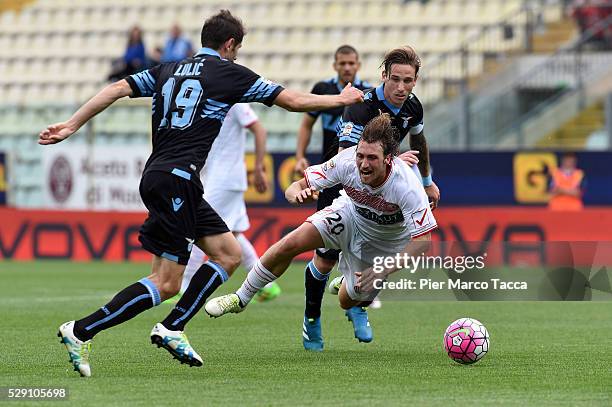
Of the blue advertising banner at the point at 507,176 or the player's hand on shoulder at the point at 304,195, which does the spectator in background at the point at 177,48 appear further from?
the player's hand on shoulder at the point at 304,195

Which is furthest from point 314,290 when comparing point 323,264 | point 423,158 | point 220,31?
point 220,31

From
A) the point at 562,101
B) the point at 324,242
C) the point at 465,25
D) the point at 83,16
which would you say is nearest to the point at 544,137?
the point at 562,101

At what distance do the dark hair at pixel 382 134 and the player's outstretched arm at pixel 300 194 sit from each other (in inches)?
20.2

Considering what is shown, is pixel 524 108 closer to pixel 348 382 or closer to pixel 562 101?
pixel 562 101

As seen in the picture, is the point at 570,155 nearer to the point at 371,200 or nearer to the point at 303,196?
the point at 371,200

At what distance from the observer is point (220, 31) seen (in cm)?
786

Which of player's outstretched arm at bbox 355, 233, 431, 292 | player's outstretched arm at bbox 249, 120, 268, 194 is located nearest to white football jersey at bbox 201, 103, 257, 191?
player's outstretched arm at bbox 249, 120, 268, 194

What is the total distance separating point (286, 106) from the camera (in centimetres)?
766

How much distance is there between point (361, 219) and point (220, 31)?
1587 millimetres

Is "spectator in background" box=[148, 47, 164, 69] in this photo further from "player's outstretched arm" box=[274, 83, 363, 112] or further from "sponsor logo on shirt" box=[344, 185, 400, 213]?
"player's outstretched arm" box=[274, 83, 363, 112]

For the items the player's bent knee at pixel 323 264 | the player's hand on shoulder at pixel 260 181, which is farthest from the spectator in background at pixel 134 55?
the player's bent knee at pixel 323 264

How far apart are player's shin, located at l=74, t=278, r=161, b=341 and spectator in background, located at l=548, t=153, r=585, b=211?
11.3 meters

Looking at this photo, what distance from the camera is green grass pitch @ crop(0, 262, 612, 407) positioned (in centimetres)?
685

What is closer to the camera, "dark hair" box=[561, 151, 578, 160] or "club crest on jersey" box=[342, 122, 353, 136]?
"club crest on jersey" box=[342, 122, 353, 136]
